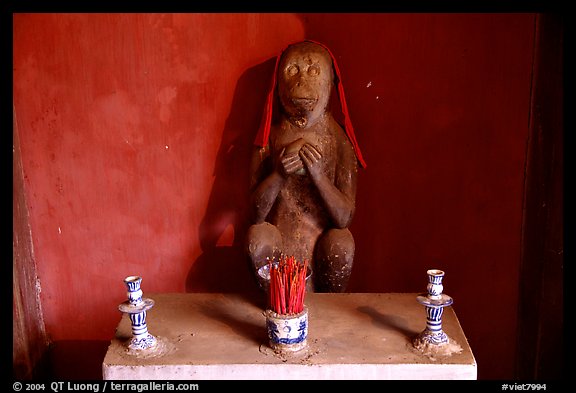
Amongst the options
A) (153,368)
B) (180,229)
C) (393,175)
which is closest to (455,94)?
(393,175)

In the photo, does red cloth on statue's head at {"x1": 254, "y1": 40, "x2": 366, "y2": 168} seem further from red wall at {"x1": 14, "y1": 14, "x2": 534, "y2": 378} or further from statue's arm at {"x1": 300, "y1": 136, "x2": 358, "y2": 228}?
red wall at {"x1": 14, "y1": 14, "x2": 534, "y2": 378}

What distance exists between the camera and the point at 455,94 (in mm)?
2414

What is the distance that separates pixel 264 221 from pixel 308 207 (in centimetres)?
21

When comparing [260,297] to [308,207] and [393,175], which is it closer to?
[308,207]

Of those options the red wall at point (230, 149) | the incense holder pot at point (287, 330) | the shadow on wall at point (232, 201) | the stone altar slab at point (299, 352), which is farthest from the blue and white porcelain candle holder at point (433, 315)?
the shadow on wall at point (232, 201)

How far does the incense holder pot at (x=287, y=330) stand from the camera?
5.89 ft

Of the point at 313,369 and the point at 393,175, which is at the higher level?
the point at 393,175

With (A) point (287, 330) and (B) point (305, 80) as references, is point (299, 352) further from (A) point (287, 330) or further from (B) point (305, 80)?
(B) point (305, 80)

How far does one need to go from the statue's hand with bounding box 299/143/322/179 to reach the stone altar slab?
575 mm

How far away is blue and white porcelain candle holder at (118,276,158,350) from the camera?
1.84 metres

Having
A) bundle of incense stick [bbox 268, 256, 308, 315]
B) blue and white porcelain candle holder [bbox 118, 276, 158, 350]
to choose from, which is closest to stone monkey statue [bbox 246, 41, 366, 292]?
bundle of incense stick [bbox 268, 256, 308, 315]

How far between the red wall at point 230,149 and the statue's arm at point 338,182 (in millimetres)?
289

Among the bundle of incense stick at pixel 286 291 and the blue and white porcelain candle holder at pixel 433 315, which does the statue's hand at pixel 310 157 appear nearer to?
the bundle of incense stick at pixel 286 291

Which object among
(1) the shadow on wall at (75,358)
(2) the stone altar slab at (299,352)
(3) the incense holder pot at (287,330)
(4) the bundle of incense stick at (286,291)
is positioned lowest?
(1) the shadow on wall at (75,358)
